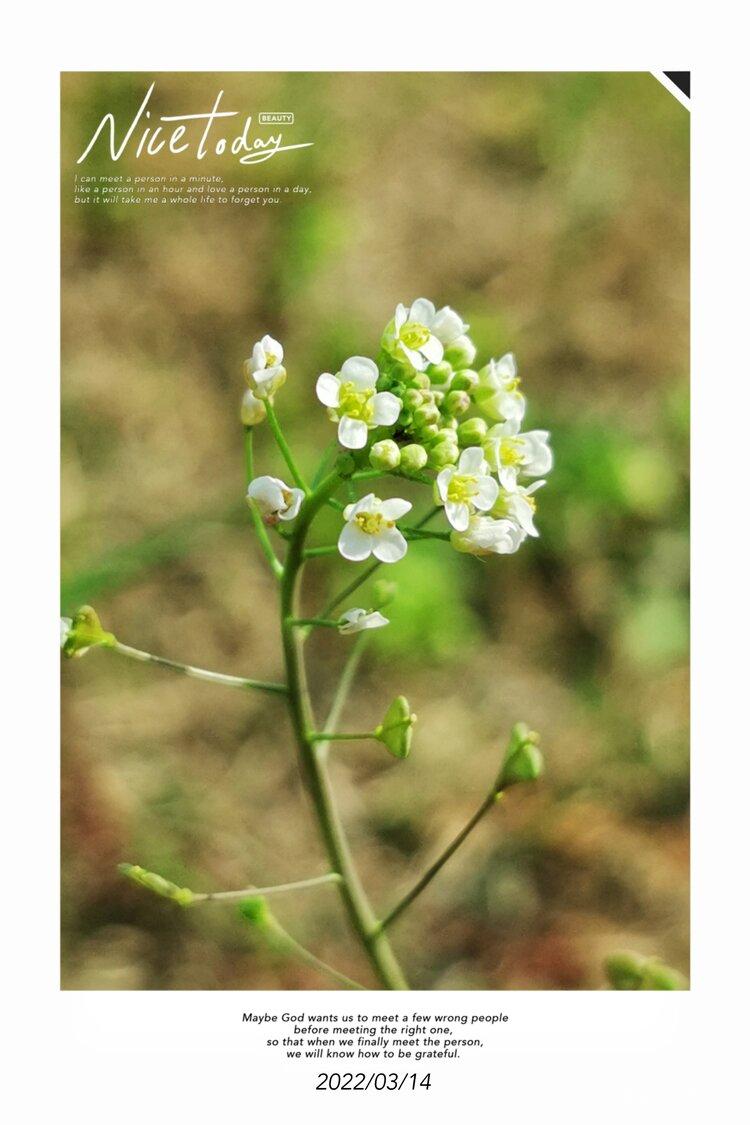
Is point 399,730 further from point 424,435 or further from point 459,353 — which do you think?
point 459,353

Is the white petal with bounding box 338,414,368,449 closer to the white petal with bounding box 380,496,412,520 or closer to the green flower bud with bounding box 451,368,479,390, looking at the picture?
the white petal with bounding box 380,496,412,520

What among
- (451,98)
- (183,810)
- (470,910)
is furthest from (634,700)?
(451,98)

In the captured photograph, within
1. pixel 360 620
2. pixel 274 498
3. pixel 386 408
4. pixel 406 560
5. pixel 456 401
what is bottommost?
pixel 360 620

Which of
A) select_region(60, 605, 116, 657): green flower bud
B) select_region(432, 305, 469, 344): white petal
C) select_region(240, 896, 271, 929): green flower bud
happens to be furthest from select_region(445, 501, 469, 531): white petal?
select_region(240, 896, 271, 929): green flower bud

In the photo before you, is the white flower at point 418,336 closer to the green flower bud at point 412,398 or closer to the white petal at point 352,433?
the green flower bud at point 412,398

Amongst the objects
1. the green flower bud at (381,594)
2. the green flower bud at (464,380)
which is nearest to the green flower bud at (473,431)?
the green flower bud at (464,380)

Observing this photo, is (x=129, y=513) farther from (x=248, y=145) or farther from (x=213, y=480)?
(x=248, y=145)

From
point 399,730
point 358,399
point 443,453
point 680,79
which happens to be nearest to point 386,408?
point 358,399
